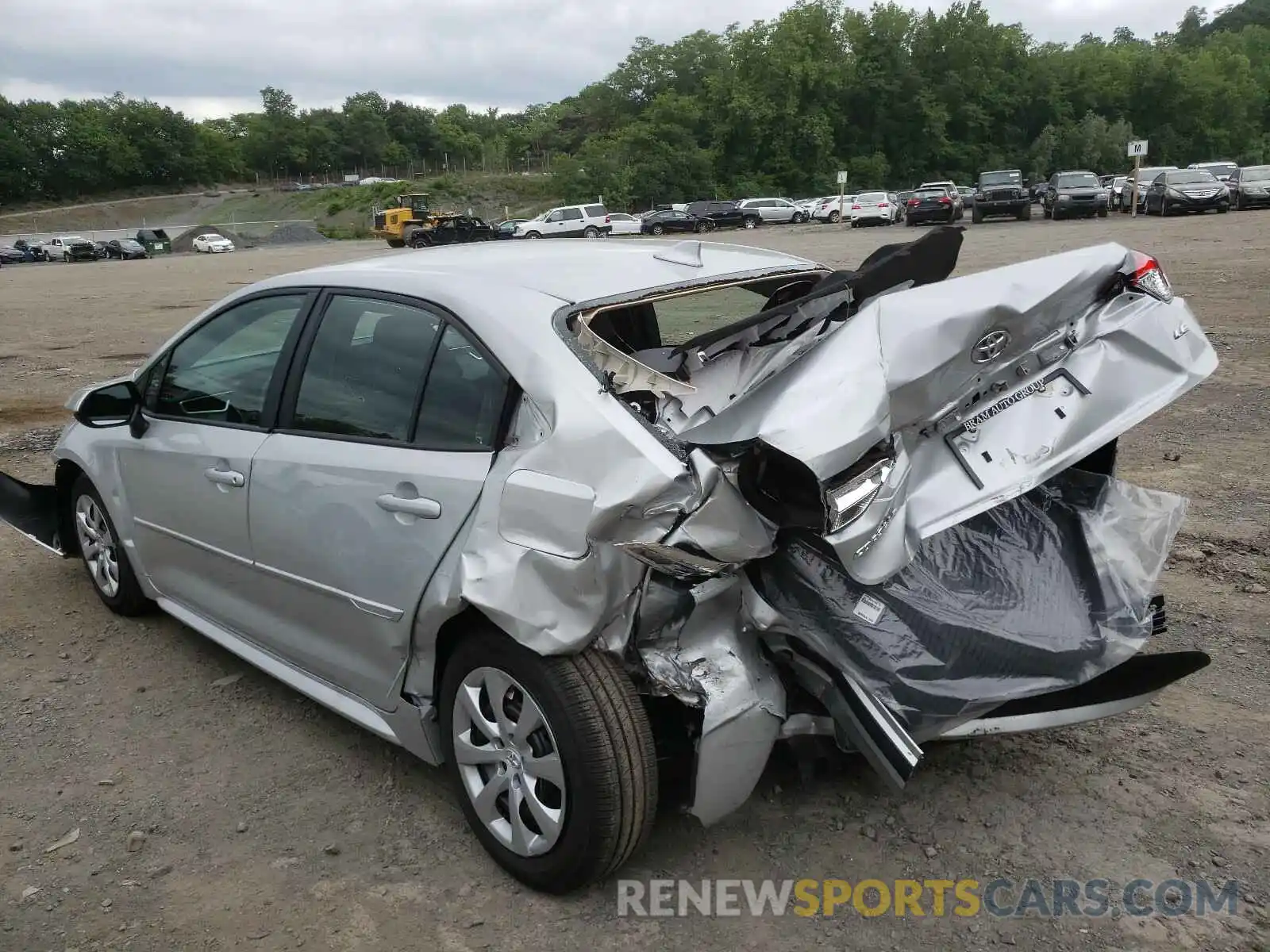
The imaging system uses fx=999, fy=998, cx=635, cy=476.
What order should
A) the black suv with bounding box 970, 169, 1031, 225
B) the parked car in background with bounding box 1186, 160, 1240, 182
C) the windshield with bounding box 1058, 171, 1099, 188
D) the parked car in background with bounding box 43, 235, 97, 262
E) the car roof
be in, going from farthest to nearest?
the parked car in background with bounding box 43, 235, 97, 262 < the parked car in background with bounding box 1186, 160, 1240, 182 < the black suv with bounding box 970, 169, 1031, 225 < the windshield with bounding box 1058, 171, 1099, 188 < the car roof

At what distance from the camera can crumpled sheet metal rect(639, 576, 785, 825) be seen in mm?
2424

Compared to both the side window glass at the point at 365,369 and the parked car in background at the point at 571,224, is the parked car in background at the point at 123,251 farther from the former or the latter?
the side window glass at the point at 365,369

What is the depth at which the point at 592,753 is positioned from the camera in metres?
2.40

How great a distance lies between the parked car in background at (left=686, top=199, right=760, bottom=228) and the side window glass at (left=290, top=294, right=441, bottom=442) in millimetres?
44770

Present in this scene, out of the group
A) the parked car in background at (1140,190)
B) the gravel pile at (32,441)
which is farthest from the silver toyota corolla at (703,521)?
the parked car in background at (1140,190)

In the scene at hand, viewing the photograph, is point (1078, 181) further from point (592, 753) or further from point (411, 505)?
point (592, 753)

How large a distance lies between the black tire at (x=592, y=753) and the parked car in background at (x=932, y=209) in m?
35.8

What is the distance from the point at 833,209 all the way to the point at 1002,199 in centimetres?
Result: 1273

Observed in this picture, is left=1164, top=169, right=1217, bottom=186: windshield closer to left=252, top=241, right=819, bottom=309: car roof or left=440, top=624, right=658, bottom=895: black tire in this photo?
left=252, top=241, right=819, bottom=309: car roof

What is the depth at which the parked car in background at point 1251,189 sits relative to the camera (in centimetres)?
3225

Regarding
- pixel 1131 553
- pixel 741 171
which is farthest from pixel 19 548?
pixel 741 171

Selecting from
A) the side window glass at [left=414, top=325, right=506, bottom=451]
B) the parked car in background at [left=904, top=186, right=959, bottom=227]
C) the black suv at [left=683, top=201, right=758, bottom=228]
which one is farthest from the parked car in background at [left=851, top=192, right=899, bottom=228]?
the side window glass at [left=414, top=325, right=506, bottom=451]

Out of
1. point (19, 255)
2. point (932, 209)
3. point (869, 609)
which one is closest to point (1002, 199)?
point (932, 209)

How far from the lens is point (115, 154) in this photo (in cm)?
10225
